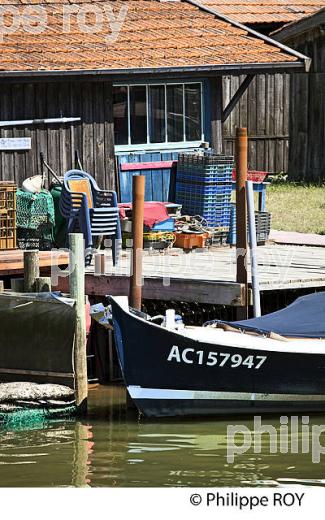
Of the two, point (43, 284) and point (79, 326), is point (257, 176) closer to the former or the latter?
point (43, 284)

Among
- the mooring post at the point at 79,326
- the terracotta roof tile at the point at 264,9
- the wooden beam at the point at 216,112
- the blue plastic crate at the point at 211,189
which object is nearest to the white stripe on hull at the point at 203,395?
the mooring post at the point at 79,326

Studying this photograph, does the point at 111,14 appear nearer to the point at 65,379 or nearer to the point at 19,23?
the point at 19,23

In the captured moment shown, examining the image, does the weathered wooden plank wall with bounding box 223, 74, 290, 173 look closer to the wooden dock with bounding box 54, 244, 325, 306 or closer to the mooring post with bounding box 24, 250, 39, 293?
the wooden dock with bounding box 54, 244, 325, 306

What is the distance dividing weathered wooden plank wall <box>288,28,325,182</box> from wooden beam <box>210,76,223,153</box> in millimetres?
7725

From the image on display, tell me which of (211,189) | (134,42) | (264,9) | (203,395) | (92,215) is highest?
(264,9)

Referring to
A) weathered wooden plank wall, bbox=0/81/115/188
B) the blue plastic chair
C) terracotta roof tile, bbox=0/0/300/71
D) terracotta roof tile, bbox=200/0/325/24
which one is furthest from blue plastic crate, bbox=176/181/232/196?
terracotta roof tile, bbox=200/0/325/24

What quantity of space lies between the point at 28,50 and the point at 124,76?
1394 mm

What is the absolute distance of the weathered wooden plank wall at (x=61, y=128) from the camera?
776 inches

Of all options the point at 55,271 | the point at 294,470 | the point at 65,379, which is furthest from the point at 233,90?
the point at 294,470

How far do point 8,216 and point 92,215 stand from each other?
3.53ft

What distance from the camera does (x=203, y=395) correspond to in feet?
51.4

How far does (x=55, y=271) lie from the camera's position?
58.6 feet

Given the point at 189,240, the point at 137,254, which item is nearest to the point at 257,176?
the point at 189,240
